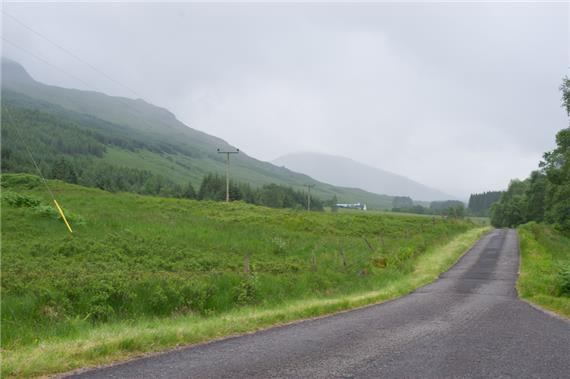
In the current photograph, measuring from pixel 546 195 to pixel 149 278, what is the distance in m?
69.9

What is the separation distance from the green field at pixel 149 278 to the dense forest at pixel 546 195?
17599mm

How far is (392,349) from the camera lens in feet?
31.0

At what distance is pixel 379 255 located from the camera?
29.9 m

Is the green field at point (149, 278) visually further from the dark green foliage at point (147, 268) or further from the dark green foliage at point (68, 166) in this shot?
the dark green foliage at point (68, 166)

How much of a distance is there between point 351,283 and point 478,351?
12.3 metres

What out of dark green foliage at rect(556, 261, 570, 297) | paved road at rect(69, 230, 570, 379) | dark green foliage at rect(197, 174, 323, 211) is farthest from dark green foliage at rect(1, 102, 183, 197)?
dark green foliage at rect(556, 261, 570, 297)

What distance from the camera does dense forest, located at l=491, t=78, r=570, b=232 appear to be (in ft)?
152

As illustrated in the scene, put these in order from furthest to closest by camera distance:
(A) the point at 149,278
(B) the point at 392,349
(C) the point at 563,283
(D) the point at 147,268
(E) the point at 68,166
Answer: (E) the point at 68,166
(D) the point at 147,268
(C) the point at 563,283
(A) the point at 149,278
(B) the point at 392,349

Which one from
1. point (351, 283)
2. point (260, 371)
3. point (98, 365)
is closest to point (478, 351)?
point (260, 371)

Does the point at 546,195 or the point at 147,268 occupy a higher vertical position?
the point at 546,195

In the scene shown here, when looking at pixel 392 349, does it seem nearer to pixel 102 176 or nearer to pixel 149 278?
pixel 149 278

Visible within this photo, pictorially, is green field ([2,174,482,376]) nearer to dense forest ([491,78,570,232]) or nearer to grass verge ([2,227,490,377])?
grass verge ([2,227,490,377])

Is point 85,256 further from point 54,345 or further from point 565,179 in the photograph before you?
point 565,179

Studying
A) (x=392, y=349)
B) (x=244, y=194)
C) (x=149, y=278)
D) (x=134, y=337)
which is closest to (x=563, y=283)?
(x=392, y=349)
